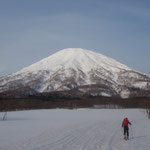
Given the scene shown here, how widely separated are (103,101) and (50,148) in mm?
116500

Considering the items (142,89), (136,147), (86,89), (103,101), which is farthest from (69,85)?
(136,147)

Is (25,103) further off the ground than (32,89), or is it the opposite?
(32,89)

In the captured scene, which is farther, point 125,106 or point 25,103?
point 125,106

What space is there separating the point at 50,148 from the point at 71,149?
1.09 m

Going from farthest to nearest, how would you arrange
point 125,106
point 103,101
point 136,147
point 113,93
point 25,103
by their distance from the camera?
point 113,93 < point 103,101 < point 125,106 < point 25,103 < point 136,147

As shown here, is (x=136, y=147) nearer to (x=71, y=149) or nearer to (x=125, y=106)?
(x=71, y=149)

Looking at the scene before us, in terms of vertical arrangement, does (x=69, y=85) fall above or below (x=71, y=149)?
above

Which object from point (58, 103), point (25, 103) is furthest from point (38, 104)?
point (58, 103)

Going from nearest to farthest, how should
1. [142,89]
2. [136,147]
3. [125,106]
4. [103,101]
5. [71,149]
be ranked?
[71,149]
[136,147]
[125,106]
[103,101]
[142,89]

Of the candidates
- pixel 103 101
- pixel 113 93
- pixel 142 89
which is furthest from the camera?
pixel 142 89

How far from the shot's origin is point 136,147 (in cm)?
1531

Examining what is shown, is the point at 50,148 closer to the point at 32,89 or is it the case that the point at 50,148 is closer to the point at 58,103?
the point at 58,103

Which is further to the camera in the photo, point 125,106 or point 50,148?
point 125,106

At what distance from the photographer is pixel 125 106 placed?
116 m
